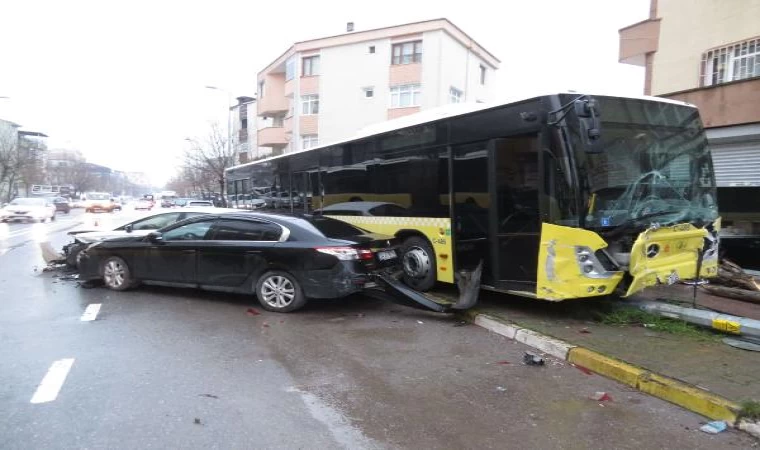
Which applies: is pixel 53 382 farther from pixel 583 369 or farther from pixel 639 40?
pixel 639 40

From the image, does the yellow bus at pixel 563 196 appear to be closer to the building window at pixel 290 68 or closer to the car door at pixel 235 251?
the car door at pixel 235 251

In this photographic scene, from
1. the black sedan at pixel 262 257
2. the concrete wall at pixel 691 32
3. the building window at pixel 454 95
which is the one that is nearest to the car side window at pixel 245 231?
the black sedan at pixel 262 257

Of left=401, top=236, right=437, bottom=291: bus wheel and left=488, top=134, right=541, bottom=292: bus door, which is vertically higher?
left=488, top=134, right=541, bottom=292: bus door

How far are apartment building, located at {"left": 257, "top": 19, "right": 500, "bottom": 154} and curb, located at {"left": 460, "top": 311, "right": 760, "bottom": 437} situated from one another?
29017 mm

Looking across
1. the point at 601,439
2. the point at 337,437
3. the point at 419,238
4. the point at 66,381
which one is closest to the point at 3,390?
the point at 66,381

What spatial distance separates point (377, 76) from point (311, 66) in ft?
19.5

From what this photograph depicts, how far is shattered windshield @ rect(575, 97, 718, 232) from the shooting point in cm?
621

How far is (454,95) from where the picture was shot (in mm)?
35656

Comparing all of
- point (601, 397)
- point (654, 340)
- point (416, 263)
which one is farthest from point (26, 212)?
point (601, 397)

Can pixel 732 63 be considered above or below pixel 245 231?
above

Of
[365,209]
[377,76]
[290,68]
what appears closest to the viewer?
[365,209]

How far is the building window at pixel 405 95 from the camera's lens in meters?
34.2

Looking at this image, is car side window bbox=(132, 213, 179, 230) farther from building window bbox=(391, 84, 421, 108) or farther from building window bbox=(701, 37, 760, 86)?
building window bbox=(391, 84, 421, 108)

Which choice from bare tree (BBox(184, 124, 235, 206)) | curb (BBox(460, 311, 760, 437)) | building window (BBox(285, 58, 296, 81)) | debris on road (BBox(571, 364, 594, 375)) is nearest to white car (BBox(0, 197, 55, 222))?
bare tree (BBox(184, 124, 235, 206))
